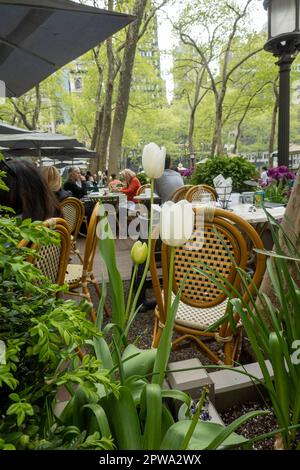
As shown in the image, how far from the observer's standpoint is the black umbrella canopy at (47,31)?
→ 103 inches

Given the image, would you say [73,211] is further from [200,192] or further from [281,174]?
[281,174]

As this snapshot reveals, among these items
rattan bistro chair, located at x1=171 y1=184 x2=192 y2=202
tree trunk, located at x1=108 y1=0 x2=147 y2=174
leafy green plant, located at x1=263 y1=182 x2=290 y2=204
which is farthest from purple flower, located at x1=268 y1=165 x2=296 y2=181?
tree trunk, located at x1=108 y1=0 x2=147 y2=174

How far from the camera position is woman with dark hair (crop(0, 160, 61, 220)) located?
6.93ft

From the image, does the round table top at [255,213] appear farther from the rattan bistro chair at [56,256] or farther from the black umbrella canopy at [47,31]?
the black umbrella canopy at [47,31]

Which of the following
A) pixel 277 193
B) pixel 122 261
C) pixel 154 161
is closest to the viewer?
pixel 154 161

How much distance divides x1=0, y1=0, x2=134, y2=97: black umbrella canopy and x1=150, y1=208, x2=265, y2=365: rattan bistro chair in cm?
202

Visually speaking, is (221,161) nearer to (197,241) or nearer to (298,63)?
(197,241)

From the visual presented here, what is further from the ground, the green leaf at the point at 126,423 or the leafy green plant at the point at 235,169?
the leafy green plant at the point at 235,169

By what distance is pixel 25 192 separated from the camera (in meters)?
2.15

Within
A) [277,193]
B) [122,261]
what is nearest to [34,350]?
[277,193]

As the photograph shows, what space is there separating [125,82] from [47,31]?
747 centimetres

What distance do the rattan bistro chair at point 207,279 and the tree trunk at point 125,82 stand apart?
9224 millimetres

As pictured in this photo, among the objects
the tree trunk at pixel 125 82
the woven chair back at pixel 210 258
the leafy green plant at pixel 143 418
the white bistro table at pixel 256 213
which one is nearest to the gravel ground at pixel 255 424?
the leafy green plant at pixel 143 418
